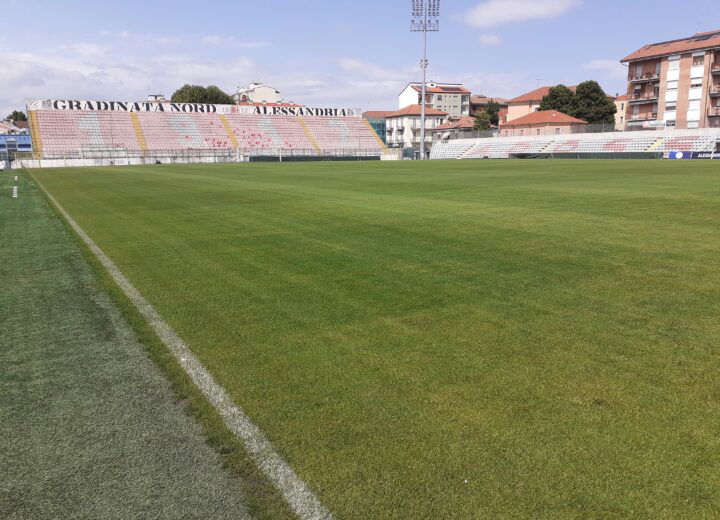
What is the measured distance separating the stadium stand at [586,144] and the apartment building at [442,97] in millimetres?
57087

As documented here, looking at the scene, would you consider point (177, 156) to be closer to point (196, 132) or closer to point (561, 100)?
point (196, 132)

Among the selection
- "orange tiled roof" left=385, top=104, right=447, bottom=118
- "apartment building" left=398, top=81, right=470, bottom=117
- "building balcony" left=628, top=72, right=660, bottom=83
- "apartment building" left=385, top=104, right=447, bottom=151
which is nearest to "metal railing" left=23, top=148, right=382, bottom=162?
"building balcony" left=628, top=72, right=660, bottom=83

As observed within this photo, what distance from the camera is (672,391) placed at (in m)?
3.26

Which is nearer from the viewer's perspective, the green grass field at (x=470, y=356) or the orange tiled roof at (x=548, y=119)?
the green grass field at (x=470, y=356)

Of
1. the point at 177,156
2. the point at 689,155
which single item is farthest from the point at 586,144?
the point at 177,156

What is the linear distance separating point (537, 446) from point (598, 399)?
0.71 metres

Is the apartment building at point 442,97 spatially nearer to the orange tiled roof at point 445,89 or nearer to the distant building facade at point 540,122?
the orange tiled roof at point 445,89

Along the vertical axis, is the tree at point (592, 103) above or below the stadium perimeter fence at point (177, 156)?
above

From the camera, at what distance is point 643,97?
74062 millimetres

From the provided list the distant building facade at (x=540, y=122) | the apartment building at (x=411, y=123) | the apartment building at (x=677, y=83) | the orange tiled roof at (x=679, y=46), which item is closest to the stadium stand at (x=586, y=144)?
the distant building facade at (x=540, y=122)

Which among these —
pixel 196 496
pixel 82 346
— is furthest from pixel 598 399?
pixel 82 346

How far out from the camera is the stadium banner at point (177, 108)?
68.1 m

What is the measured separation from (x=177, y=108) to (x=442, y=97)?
68.1 meters

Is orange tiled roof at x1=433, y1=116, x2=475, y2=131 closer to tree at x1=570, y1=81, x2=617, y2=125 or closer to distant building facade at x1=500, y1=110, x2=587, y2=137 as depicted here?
tree at x1=570, y1=81, x2=617, y2=125
